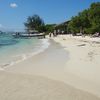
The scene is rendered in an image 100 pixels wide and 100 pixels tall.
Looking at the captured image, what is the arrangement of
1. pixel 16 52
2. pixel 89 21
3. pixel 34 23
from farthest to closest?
pixel 34 23 < pixel 89 21 < pixel 16 52

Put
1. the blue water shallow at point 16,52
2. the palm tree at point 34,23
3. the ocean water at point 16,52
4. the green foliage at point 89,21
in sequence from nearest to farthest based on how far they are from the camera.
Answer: the ocean water at point 16,52 → the blue water shallow at point 16,52 → the green foliage at point 89,21 → the palm tree at point 34,23

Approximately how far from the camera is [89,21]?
50.5 meters

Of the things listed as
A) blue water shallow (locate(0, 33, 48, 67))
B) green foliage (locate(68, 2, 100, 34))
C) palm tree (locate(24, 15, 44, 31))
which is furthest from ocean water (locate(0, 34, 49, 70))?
palm tree (locate(24, 15, 44, 31))

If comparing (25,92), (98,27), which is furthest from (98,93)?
(98,27)

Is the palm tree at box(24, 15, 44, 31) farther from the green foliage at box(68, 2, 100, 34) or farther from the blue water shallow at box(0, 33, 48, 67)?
the blue water shallow at box(0, 33, 48, 67)

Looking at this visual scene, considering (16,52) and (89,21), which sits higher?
(89,21)

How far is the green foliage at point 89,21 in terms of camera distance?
4403 cm

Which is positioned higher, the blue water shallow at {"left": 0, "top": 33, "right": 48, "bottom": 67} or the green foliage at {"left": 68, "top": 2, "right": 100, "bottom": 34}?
the green foliage at {"left": 68, "top": 2, "right": 100, "bottom": 34}

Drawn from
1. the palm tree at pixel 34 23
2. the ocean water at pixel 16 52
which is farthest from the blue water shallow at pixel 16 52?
the palm tree at pixel 34 23

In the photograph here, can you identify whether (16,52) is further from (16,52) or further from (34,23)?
(34,23)

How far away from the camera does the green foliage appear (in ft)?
144

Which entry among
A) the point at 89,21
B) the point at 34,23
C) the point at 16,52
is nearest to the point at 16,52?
the point at 16,52

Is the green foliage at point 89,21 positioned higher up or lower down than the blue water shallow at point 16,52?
higher up

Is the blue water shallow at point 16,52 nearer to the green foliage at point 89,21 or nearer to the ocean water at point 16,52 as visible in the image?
the ocean water at point 16,52
